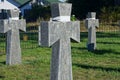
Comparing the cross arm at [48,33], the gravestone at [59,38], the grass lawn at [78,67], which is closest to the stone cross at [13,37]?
the grass lawn at [78,67]

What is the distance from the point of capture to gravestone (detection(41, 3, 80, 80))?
632 centimetres

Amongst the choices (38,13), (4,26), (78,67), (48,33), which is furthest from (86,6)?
(48,33)

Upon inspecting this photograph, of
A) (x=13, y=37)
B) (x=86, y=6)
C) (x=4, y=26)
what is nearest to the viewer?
(x=4, y=26)

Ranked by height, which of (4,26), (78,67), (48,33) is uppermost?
(48,33)

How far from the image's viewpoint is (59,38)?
6.52 m

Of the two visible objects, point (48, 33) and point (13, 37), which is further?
point (13, 37)

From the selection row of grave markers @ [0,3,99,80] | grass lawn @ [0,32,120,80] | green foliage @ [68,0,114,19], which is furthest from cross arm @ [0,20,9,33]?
green foliage @ [68,0,114,19]

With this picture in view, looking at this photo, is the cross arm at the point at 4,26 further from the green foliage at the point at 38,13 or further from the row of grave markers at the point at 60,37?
the green foliage at the point at 38,13

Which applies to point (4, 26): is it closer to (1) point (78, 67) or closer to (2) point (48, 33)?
(1) point (78, 67)

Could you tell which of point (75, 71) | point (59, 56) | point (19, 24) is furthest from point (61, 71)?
point (19, 24)

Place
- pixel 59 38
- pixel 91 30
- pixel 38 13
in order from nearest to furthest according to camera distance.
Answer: pixel 59 38, pixel 91 30, pixel 38 13

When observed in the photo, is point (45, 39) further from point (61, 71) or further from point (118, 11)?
point (118, 11)

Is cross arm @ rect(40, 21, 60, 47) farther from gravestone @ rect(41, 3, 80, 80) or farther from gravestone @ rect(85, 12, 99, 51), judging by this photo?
gravestone @ rect(85, 12, 99, 51)

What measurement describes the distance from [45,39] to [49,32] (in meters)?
0.12
